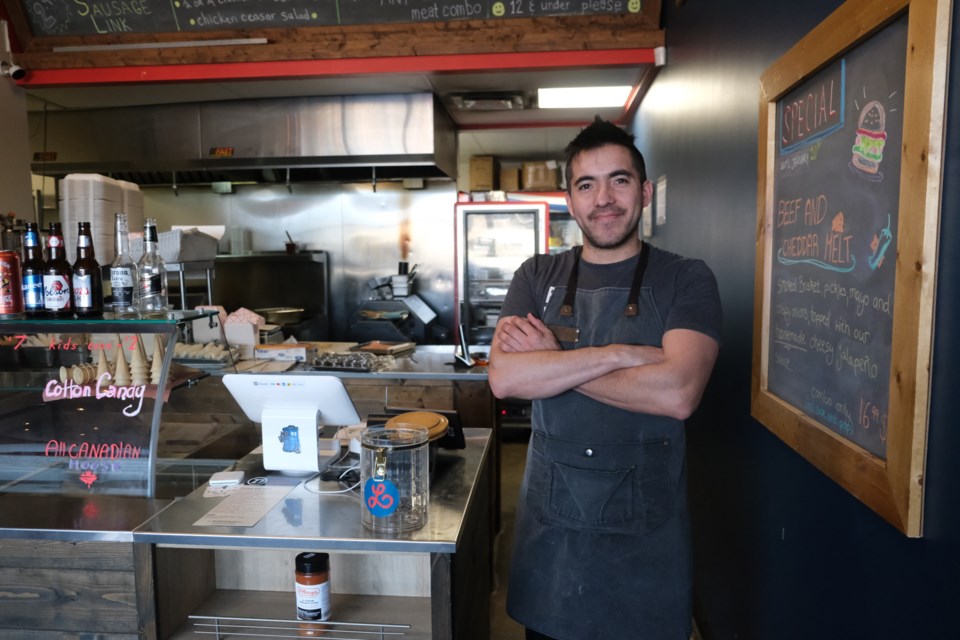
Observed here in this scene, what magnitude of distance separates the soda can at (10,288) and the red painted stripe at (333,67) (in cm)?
259

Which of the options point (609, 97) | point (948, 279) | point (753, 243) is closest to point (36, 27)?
point (609, 97)

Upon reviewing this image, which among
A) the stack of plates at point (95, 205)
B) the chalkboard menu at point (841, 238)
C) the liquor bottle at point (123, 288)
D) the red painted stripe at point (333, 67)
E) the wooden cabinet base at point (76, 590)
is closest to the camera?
the chalkboard menu at point (841, 238)

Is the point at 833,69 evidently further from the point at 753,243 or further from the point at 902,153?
the point at 753,243

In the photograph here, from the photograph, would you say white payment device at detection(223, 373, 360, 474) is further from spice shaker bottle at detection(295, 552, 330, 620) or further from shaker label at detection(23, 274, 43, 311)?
shaker label at detection(23, 274, 43, 311)

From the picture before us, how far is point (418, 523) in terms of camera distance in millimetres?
1603

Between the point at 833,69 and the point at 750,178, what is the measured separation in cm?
70

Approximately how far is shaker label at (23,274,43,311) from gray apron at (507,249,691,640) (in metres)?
1.51

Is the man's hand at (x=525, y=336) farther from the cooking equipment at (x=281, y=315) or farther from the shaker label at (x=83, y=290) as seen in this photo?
the cooking equipment at (x=281, y=315)

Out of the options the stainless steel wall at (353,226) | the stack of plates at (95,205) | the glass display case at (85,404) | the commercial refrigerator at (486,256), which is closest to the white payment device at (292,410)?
the glass display case at (85,404)

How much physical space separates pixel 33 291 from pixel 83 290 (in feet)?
0.47

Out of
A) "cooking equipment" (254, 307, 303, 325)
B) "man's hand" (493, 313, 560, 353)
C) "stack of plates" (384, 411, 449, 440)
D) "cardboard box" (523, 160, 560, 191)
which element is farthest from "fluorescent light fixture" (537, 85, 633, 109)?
"stack of plates" (384, 411, 449, 440)

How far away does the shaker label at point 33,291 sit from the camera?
1.99 meters

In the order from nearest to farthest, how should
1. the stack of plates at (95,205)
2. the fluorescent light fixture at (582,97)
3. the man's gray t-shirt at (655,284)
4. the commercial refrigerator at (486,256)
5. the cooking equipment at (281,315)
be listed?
the man's gray t-shirt at (655,284)
the stack of plates at (95,205)
the fluorescent light fixture at (582,97)
the cooking equipment at (281,315)
the commercial refrigerator at (486,256)

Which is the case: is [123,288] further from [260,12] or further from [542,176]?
[542,176]
